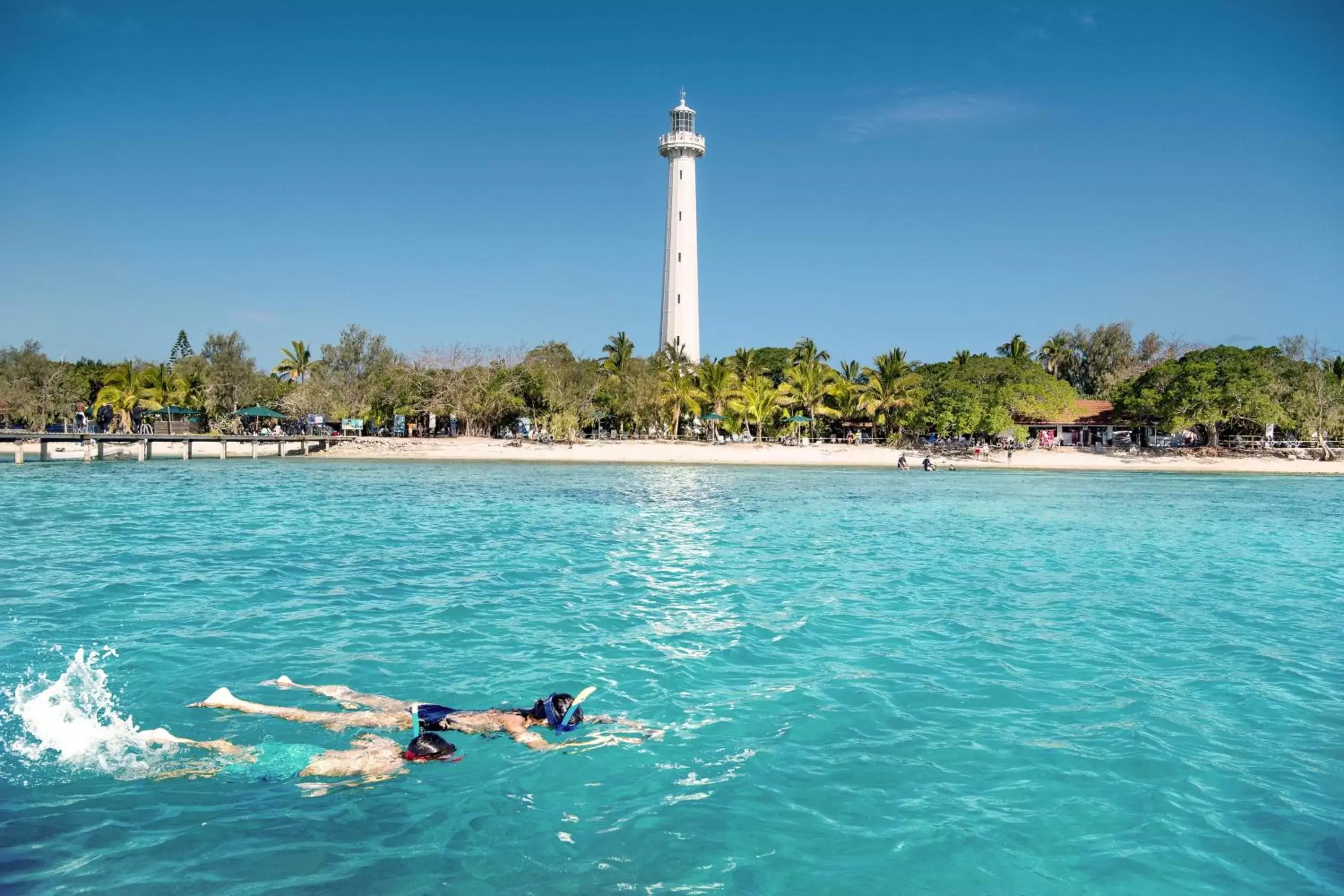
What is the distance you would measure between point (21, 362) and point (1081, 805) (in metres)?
86.9

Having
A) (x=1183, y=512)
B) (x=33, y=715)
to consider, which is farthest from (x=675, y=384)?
(x=33, y=715)

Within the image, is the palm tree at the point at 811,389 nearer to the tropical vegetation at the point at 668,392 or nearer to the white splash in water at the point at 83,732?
the tropical vegetation at the point at 668,392

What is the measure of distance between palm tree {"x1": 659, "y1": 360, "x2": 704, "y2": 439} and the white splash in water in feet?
193

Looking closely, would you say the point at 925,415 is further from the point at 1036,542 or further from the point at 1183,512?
the point at 1036,542

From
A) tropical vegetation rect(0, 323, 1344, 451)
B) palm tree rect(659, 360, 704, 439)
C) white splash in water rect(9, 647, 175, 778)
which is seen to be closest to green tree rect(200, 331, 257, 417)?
tropical vegetation rect(0, 323, 1344, 451)

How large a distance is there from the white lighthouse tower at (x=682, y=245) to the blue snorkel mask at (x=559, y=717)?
69166mm

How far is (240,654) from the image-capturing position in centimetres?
1038

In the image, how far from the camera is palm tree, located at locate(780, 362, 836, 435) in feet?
225

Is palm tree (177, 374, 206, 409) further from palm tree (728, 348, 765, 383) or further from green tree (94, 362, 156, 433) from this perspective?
palm tree (728, 348, 765, 383)

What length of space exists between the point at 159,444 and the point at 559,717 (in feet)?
222

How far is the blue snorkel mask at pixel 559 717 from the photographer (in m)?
7.83

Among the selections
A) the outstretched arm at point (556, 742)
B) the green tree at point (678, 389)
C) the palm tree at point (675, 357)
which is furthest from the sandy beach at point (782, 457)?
the outstretched arm at point (556, 742)

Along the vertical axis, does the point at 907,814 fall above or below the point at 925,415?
below

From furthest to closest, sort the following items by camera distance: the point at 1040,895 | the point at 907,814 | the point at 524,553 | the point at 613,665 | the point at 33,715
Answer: the point at 524,553 → the point at 613,665 → the point at 33,715 → the point at 907,814 → the point at 1040,895
